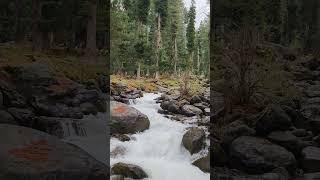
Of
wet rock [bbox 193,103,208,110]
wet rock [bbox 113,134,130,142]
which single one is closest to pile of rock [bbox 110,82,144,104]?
wet rock [bbox 113,134,130,142]

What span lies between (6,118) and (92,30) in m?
1.31

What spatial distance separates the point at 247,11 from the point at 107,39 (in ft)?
5.12

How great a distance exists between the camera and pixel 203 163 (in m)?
5.44

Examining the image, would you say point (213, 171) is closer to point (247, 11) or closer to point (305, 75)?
point (305, 75)

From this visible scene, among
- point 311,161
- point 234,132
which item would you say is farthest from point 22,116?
point 311,161

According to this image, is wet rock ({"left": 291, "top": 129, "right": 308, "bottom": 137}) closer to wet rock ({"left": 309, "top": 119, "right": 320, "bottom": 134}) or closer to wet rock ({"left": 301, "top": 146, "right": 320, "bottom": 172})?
wet rock ({"left": 309, "top": 119, "right": 320, "bottom": 134})

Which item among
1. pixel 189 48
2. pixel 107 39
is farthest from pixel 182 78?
pixel 107 39

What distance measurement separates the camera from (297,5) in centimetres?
539

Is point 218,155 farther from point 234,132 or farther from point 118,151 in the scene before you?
point 118,151

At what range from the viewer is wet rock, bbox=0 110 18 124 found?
206 inches

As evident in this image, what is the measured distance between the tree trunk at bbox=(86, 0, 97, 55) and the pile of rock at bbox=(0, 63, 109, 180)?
1.38 ft

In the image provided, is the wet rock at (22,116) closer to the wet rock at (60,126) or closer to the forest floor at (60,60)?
the wet rock at (60,126)

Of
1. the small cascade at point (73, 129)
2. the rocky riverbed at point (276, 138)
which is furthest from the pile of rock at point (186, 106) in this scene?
the small cascade at point (73, 129)

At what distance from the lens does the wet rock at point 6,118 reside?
5.23 m
